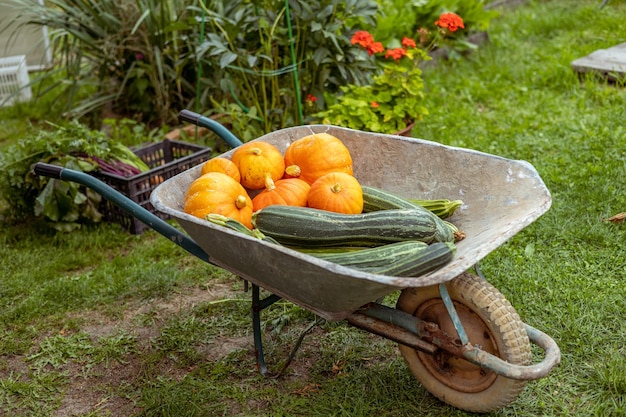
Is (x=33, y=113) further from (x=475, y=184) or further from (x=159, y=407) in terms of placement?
(x=475, y=184)

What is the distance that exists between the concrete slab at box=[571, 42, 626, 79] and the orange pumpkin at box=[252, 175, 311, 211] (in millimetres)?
3849

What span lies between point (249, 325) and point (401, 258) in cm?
126

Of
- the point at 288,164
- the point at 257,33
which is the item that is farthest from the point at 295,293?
the point at 257,33

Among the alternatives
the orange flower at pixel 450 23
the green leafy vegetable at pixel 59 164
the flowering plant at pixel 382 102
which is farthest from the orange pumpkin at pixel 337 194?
the orange flower at pixel 450 23

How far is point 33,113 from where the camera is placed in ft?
20.2

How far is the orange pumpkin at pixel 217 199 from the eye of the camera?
2584mm

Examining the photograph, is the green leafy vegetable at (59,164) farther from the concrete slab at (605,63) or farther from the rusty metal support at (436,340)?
the concrete slab at (605,63)

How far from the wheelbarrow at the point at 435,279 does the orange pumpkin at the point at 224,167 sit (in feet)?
0.34

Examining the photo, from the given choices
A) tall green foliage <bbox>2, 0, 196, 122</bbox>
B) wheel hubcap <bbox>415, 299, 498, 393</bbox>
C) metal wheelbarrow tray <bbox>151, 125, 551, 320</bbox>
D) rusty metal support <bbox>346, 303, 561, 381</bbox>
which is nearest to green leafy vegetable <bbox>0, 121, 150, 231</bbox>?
tall green foliage <bbox>2, 0, 196, 122</bbox>

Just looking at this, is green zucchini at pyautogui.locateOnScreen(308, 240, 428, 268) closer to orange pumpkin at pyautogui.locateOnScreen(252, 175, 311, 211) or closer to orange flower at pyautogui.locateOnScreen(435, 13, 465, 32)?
orange pumpkin at pyautogui.locateOnScreen(252, 175, 311, 211)

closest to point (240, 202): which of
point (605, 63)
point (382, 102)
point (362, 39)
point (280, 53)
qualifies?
→ point (382, 102)

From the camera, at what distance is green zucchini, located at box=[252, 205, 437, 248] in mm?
2418

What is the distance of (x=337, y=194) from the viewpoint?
258cm

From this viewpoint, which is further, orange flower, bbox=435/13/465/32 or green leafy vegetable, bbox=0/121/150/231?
orange flower, bbox=435/13/465/32
